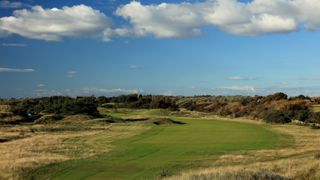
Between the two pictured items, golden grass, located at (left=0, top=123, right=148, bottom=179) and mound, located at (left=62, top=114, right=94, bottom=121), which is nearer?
golden grass, located at (left=0, top=123, right=148, bottom=179)

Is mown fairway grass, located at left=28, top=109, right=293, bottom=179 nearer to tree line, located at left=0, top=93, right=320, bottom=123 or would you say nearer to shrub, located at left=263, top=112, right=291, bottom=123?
shrub, located at left=263, top=112, right=291, bottom=123

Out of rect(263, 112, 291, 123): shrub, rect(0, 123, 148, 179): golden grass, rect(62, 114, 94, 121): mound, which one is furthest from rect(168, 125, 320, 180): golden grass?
rect(62, 114, 94, 121): mound

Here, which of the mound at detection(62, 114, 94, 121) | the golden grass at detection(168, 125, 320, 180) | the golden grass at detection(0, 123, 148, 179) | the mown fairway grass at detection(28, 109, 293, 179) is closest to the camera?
the golden grass at detection(168, 125, 320, 180)

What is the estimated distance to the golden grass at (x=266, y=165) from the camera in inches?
792

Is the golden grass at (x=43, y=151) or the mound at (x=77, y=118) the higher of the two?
the mound at (x=77, y=118)

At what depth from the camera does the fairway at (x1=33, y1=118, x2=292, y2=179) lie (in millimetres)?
23641

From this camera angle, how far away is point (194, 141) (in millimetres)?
39656

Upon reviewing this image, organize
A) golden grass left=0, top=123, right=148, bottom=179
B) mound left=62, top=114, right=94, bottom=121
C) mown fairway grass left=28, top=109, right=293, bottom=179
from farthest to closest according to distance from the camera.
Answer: mound left=62, top=114, right=94, bottom=121, golden grass left=0, top=123, right=148, bottom=179, mown fairway grass left=28, top=109, right=293, bottom=179

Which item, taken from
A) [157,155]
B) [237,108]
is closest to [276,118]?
[237,108]

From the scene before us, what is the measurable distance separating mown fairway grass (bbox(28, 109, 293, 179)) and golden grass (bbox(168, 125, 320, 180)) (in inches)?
56.4

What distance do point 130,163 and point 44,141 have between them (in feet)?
46.1

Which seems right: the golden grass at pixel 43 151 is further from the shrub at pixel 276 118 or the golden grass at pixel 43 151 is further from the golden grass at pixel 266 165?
the shrub at pixel 276 118

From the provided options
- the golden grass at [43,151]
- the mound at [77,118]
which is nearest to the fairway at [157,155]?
the golden grass at [43,151]

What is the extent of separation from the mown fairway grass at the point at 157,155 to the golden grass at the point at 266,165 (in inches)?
56.4
